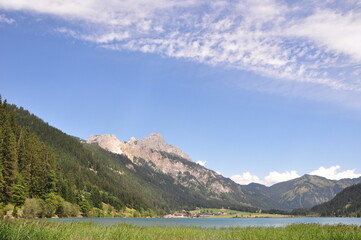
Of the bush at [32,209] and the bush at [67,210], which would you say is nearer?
the bush at [32,209]

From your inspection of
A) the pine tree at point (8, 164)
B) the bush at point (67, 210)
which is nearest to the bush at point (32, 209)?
the pine tree at point (8, 164)

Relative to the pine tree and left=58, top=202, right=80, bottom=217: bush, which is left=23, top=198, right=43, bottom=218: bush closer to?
the pine tree

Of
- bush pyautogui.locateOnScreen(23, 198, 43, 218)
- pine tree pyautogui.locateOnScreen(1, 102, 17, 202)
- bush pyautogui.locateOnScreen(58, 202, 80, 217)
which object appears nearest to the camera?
pine tree pyautogui.locateOnScreen(1, 102, 17, 202)

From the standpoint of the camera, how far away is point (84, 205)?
172875 millimetres

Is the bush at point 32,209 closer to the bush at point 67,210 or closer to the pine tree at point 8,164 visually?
the pine tree at point 8,164

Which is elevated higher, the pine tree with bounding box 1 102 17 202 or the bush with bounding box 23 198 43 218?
the pine tree with bounding box 1 102 17 202

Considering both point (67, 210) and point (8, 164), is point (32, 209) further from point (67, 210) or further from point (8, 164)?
point (67, 210)

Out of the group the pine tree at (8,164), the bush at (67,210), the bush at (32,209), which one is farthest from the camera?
the bush at (67,210)

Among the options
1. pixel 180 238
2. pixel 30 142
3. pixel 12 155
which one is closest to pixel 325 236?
pixel 180 238

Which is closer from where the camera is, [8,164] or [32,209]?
[32,209]

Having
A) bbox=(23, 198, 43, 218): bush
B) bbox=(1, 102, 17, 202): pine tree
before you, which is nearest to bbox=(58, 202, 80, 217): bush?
bbox=(23, 198, 43, 218): bush

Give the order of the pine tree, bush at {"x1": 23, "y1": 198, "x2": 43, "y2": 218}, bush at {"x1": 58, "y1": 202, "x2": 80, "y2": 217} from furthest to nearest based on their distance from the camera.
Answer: bush at {"x1": 58, "y1": 202, "x2": 80, "y2": 217} → bush at {"x1": 23, "y1": 198, "x2": 43, "y2": 218} → the pine tree

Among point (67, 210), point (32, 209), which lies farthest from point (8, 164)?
point (67, 210)

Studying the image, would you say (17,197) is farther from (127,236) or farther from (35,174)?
(127,236)
